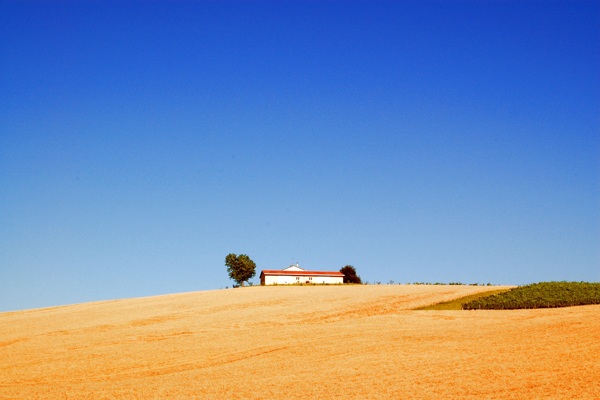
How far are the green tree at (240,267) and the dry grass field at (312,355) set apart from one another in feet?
167

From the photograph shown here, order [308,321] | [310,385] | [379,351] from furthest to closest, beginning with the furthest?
[308,321]
[379,351]
[310,385]

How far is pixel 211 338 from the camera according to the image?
3197 centimetres

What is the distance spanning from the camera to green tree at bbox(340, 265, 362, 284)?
95.8m

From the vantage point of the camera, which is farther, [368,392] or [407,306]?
[407,306]

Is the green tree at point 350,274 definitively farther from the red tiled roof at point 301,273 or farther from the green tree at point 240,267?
the green tree at point 240,267

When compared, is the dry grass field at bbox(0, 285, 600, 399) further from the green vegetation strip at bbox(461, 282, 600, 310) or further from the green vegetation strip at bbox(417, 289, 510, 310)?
the green vegetation strip at bbox(461, 282, 600, 310)

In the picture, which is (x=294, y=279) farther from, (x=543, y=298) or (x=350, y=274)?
(x=543, y=298)

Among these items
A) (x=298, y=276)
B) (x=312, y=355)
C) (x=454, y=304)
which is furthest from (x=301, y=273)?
(x=312, y=355)

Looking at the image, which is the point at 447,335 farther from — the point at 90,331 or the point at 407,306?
the point at 90,331

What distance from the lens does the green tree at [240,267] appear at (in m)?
94.1

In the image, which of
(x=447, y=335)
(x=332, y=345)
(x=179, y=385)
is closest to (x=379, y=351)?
(x=332, y=345)

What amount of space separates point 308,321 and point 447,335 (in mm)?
10424

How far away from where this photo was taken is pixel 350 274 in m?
96.3

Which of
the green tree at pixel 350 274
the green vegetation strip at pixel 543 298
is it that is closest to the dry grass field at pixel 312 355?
the green vegetation strip at pixel 543 298
